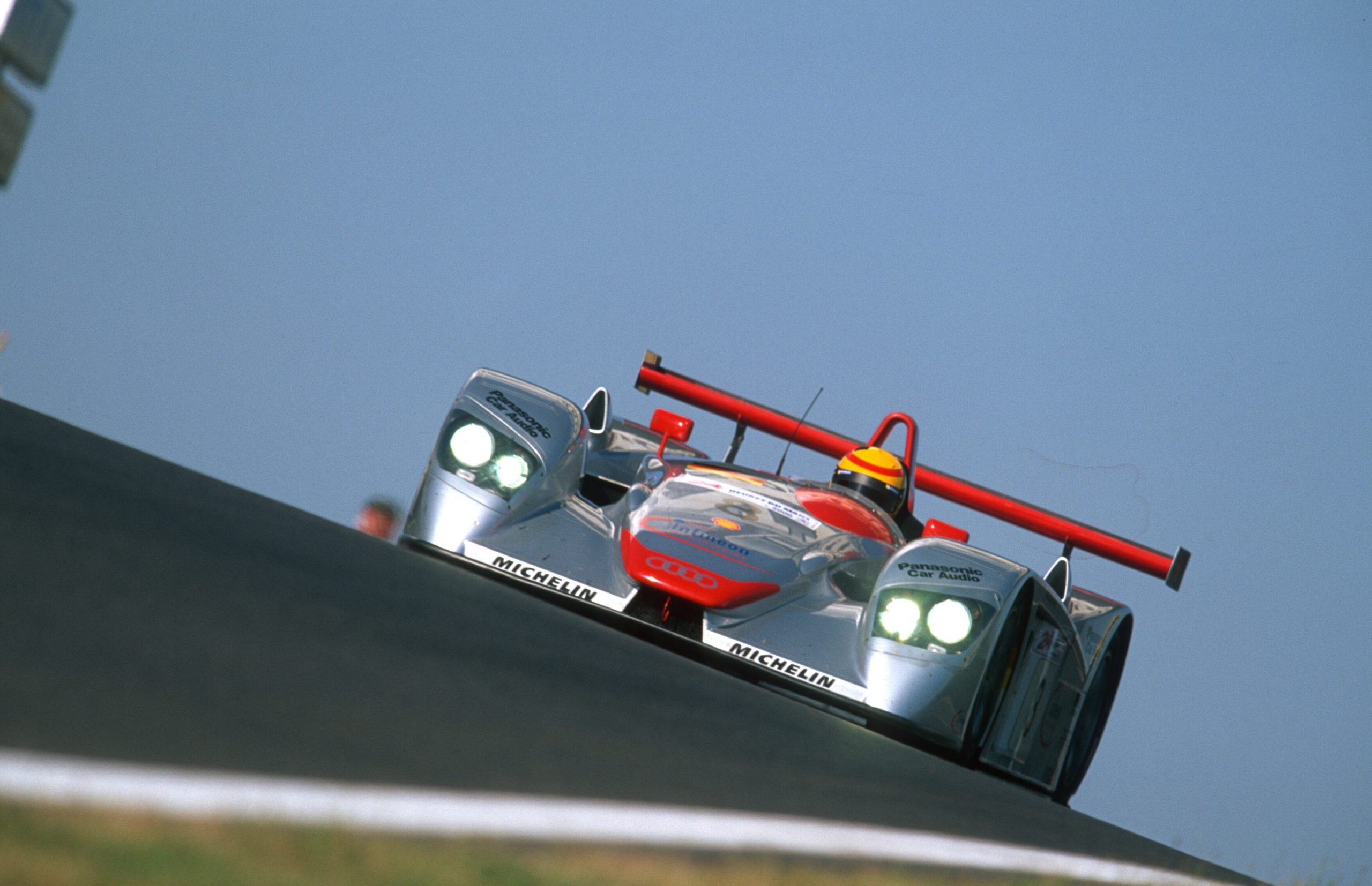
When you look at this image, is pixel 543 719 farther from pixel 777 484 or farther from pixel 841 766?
pixel 777 484

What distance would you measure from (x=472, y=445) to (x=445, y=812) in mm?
3607

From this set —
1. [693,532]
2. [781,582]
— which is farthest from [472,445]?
[781,582]

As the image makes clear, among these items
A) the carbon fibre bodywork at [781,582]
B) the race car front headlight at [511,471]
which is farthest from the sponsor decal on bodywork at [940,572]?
the race car front headlight at [511,471]

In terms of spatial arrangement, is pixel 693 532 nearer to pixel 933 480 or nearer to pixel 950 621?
pixel 950 621

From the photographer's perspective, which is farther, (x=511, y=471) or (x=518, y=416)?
(x=518, y=416)

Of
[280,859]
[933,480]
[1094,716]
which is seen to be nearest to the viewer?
[280,859]

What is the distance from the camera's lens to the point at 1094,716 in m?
6.04

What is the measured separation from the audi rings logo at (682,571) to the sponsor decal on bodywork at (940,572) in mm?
619

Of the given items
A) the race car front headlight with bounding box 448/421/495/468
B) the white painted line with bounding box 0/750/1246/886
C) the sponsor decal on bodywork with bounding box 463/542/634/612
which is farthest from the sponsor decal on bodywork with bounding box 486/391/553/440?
the white painted line with bounding box 0/750/1246/886

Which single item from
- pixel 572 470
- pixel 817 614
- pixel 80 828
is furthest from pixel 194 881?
pixel 572 470

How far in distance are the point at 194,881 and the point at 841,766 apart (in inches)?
77.4

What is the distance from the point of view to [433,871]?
1.31 m

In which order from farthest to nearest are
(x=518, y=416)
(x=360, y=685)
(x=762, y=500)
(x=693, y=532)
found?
(x=762, y=500)
(x=518, y=416)
(x=693, y=532)
(x=360, y=685)

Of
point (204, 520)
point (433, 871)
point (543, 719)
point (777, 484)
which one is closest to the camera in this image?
point (433, 871)
